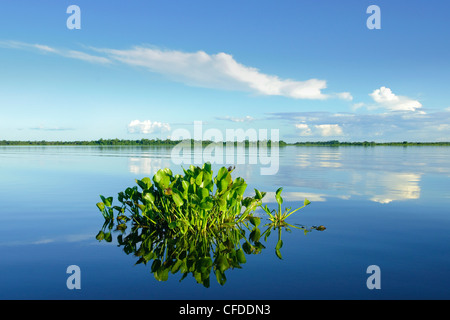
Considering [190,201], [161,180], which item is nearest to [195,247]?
[190,201]

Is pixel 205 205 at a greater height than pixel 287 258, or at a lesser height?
greater

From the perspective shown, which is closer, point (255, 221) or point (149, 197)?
point (149, 197)

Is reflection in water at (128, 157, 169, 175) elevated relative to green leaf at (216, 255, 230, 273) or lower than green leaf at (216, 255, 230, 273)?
elevated

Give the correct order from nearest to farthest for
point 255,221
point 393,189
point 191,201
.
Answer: point 191,201 < point 255,221 < point 393,189

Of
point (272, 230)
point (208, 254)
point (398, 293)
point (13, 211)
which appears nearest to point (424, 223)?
point (272, 230)

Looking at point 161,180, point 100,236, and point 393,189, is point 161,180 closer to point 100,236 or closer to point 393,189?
point 100,236

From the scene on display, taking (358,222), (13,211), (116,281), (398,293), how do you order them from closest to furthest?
(398,293)
(116,281)
(358,222)
(13,211)

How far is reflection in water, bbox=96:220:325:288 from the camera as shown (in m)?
5.25

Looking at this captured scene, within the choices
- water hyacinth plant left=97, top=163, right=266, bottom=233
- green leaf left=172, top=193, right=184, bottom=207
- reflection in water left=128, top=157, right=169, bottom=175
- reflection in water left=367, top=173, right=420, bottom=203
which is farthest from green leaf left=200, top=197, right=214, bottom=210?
reflection in water left=128, top=157, right=169, bottom=175

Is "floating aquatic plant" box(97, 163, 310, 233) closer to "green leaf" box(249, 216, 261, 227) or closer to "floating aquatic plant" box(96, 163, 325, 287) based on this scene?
"floating aquatic plant" box(96, 163, 325, 287)

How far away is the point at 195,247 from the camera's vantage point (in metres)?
6.19

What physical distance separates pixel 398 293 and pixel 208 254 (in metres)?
2.80
